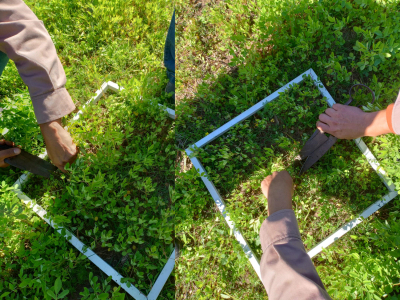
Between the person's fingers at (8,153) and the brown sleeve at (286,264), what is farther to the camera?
the person's fingers at (8,153)

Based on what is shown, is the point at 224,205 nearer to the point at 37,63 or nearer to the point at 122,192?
the point at 122,192

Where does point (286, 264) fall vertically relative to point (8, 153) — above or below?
below

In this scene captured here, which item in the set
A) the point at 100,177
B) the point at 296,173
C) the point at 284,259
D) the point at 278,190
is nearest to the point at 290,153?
the point at 296,173

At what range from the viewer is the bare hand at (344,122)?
2.05 metres

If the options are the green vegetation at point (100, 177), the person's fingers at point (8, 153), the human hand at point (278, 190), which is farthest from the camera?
the person's fingers at point (8, 153)

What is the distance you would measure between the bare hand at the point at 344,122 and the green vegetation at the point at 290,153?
7.1 inches

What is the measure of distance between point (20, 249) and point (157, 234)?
1.07 m

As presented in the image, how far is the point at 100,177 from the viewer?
2.13 m

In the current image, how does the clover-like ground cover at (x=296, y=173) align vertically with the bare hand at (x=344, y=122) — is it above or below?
below

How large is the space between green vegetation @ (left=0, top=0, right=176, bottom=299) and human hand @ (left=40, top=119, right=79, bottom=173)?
8 centimetres

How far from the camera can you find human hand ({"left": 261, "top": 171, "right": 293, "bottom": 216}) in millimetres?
1980

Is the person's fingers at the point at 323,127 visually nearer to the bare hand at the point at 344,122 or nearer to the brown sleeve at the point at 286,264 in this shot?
the bare hand at the point at 344,122

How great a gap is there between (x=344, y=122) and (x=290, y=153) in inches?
19.4

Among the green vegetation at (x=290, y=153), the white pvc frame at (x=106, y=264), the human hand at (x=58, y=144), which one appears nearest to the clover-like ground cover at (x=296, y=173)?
the green vegetation at (x=290, y=153)
